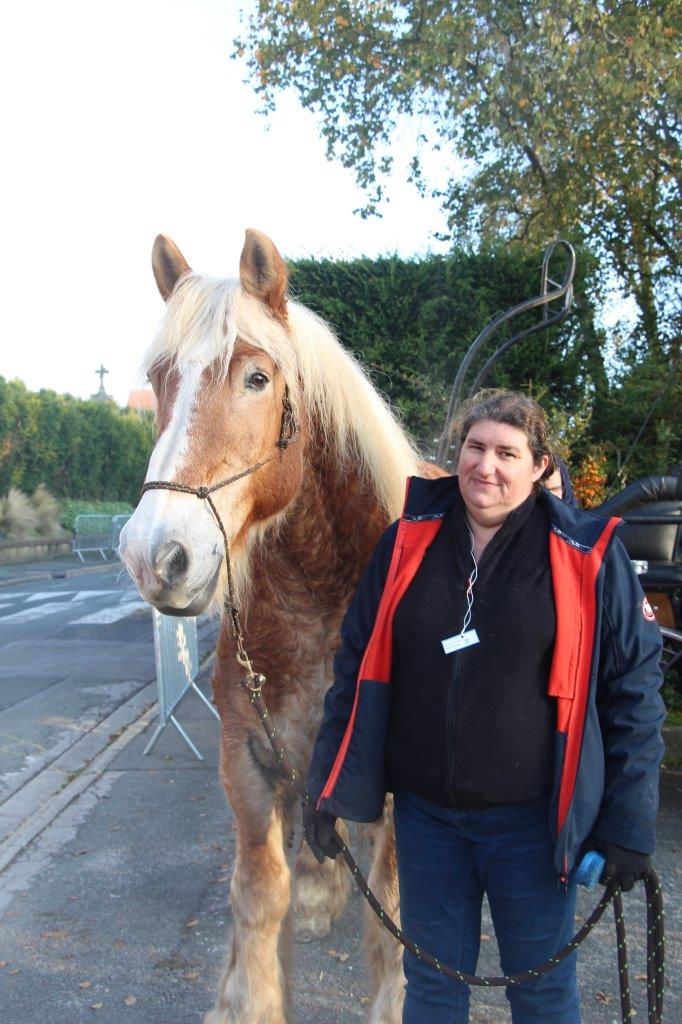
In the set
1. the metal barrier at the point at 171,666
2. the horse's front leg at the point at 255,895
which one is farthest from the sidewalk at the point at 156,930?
the metal barrier at the point at 171,666

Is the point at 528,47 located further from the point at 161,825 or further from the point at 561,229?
the point at 161,825

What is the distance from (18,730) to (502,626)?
223 inches

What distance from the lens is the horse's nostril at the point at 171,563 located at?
6.51 feet

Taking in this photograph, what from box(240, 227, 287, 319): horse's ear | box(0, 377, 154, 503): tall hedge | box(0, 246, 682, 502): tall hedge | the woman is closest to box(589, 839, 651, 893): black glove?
the woman

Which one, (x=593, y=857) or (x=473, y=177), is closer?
(x=593, y=857)

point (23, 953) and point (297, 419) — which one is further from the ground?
point (297, 419)

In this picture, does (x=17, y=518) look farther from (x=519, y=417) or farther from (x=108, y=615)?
(x=519, y=417)

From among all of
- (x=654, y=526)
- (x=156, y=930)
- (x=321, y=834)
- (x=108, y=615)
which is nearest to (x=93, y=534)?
(x=108, y=615)

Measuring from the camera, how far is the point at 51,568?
2242 centimetres

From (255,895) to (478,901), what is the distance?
81 cm

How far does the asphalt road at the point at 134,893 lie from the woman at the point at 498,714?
1017mm

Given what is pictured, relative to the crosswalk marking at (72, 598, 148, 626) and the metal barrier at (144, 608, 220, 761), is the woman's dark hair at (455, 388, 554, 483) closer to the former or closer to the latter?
the metal barrier at (144, 608, 220, 761)

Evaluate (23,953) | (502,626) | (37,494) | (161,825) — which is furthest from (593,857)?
(37,494)

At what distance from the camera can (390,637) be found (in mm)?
2152
